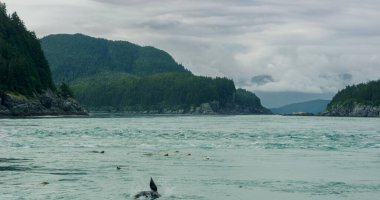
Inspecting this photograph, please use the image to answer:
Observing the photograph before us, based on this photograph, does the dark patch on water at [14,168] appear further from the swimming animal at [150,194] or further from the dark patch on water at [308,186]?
the swimming animal at [150,194]

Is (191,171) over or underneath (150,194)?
over

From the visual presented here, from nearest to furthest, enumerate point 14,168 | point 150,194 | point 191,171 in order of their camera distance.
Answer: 1. point 150,194
2. point 14,168
3. point 191,171

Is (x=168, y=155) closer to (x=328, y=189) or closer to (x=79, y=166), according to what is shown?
(x=79, y=166)

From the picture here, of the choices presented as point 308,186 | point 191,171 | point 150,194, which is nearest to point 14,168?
point 191,171

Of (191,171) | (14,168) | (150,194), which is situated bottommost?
(150,194)

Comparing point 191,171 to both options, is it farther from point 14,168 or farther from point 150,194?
point 14,168

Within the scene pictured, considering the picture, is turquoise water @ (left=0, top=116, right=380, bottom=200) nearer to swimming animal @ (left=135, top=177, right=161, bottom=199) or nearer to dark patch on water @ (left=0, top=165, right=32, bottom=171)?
dark patch on water @ (left=0, top=165, right=32, bottom=171)

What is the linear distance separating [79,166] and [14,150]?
61.1 ft

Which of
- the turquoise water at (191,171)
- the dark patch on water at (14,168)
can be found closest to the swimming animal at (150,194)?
the turquoise water at (191,171)

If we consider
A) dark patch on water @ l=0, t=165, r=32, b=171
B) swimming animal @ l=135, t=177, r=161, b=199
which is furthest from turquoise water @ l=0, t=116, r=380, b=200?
swimming animal @ l=135, t=177, r=161, b=199

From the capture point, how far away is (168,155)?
63.8 metres

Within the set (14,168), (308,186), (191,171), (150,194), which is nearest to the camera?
(150,194)

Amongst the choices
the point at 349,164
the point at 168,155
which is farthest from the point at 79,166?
the point at 349,164

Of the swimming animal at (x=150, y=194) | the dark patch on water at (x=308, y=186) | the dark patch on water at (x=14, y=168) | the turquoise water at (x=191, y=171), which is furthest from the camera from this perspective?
the dark patch on water at (x=14, y=168)
